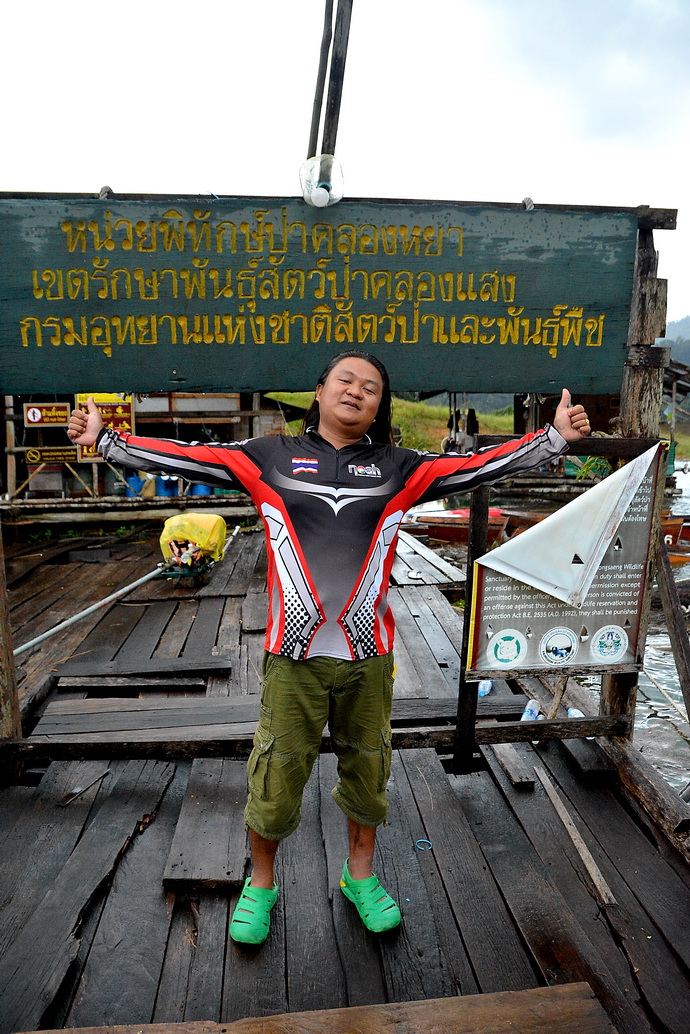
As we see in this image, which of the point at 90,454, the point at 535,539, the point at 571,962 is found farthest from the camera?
the point at 90,454

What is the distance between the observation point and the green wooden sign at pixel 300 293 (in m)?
3.32

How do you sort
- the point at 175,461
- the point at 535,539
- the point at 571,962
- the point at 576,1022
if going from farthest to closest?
the point at 535,539, the point at 175,461, the point at 571,962, the point at 576,1022

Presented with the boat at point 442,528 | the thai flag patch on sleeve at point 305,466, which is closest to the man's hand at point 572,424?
the thai flag patch on sleeve at point 305,466

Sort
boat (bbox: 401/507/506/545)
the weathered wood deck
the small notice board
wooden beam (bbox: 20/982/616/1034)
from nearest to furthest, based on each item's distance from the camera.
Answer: wooden beam (bbox: 20/982/616/1034) → the weathered wood deck → the small notice board → boat (bbox: 401/507/506/545)

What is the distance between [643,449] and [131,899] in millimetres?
3224

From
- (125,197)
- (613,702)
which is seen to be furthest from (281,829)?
(125,197)

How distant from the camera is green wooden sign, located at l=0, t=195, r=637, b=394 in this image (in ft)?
10.9

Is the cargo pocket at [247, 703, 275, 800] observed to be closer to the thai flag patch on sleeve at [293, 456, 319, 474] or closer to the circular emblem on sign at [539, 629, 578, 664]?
the thai flag patch on sleeve at [293, 456, 319, 474]

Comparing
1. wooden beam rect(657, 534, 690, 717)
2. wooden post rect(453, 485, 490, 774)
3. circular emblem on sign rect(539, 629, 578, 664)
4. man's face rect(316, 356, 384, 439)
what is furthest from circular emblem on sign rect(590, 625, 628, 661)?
man's face rect(316, 356, 384, 439)

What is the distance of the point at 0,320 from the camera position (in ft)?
10.9

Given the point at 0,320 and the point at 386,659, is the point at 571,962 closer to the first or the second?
the point at 386,659

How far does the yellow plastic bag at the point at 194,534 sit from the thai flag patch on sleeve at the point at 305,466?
5.73 meters

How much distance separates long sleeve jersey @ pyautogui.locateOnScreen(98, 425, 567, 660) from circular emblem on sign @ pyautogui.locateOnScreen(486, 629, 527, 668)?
3.21ft

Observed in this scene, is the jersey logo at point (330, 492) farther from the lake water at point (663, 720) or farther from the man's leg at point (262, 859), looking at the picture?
the lake water at point (663, 720)
